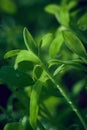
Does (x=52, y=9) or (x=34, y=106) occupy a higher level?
(x=52, y=9)

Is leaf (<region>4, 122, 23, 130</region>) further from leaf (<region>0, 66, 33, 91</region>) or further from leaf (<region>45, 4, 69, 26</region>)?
leaf (<region>45, 4, 69, 26</region>)

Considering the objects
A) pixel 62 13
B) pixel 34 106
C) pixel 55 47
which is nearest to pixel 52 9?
pixel 62 13

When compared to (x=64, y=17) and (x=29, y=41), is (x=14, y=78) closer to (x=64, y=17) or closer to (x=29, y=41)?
(x=29, y=41)

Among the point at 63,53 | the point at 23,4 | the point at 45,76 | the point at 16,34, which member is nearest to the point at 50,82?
the point at 45,76

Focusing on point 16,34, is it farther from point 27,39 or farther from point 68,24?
point 27,39

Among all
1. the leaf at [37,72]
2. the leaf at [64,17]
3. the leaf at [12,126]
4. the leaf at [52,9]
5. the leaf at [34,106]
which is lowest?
the leaf at [12,126]

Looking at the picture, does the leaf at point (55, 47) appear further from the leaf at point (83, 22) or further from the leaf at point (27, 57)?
the leaf at point (83, 22)

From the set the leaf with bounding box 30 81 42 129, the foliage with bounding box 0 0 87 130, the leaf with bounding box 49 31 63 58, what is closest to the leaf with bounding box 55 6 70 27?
the foliage with bounding box 0 0 87 130

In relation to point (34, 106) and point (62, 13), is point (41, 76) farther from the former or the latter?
point (62, 13)

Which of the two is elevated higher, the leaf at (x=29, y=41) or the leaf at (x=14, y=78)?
the leaf at (x=29, y=41)

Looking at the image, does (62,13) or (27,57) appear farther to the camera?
(62,13)

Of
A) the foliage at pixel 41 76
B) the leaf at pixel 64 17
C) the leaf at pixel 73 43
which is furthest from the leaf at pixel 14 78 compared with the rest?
the leaf at pixel 64 17
